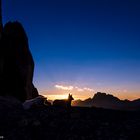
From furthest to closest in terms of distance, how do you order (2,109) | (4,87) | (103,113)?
(4,87) < (2,109) < (103,113)

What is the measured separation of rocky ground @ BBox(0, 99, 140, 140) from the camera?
18.4 metres

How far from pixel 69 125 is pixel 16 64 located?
29560 mm

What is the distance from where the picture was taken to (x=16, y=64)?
4797cm

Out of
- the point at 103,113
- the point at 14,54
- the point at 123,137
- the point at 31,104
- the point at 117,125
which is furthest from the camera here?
the point at 14,54

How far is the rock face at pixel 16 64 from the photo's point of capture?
46250mm

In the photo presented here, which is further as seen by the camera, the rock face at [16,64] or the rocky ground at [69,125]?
the rock face at [16,64]

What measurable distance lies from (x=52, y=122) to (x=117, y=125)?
15.7ft

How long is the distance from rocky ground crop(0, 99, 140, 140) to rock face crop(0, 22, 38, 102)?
71.9 feet

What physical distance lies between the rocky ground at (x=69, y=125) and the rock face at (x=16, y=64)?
2191cm

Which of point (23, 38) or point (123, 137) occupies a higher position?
point (23, 38)

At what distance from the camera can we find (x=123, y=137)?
688 inches

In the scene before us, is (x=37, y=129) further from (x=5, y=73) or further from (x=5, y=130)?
(x=5, y=73)

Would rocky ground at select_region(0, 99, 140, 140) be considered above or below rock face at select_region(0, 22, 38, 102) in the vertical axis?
below

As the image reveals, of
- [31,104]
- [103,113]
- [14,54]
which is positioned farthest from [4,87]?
[103,113]
